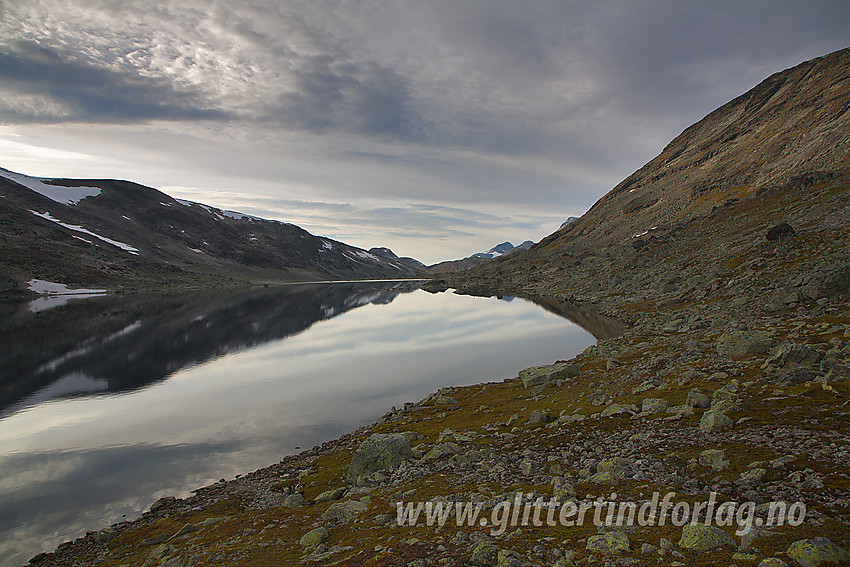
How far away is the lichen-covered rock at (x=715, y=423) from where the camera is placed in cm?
1606

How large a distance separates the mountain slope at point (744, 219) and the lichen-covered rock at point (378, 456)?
4203cm

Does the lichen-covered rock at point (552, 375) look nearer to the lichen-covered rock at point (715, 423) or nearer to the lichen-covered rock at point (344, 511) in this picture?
the lichen-covered rock at point (715, 423)

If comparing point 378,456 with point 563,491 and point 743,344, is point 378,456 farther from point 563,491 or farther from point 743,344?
point 743,344

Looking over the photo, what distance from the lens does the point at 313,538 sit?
13688mm

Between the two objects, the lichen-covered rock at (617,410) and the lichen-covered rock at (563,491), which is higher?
the lichen-covered rock at (617,410)

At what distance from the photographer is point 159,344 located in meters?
69.0

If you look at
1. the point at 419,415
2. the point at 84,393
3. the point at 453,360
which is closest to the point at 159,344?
the point at 84,393

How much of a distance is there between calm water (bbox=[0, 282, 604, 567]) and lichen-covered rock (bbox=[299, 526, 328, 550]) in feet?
44.8

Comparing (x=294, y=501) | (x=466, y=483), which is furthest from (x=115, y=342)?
(x=466, y=483)

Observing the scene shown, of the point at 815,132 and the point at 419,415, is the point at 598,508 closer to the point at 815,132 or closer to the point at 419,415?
the point at 419,415

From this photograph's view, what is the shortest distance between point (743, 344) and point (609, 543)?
24648mm

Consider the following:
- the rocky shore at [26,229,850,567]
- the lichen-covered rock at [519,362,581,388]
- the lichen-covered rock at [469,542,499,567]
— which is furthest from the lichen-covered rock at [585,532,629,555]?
the lichen-covered rock at [519,362,581,388]

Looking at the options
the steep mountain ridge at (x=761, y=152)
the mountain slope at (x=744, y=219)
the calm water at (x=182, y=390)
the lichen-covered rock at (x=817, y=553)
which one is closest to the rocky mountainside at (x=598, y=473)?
the lichen-covered rock at (x=817, y=553)

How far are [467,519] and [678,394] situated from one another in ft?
52.4
